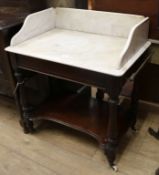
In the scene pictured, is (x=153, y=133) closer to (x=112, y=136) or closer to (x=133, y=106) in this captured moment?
(x=133, y=106)

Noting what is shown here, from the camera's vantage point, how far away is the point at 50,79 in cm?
183

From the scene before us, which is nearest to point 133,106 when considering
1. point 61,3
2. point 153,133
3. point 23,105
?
point 153,133

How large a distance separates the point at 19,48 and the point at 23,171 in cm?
72

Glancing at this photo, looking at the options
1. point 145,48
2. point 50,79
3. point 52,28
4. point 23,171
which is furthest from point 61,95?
point 145,48

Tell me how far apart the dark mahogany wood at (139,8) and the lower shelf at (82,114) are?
0.57m

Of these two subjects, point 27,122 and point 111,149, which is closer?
point 111,149

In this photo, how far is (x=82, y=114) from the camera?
1.59 m

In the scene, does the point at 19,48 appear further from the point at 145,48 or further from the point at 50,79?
the point at 145,48

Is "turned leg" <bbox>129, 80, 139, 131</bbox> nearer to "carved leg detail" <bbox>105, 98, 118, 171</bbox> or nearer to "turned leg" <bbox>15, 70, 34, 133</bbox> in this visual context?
"carved leg detail" <bbox>105, 98, 118, 171</bbox>

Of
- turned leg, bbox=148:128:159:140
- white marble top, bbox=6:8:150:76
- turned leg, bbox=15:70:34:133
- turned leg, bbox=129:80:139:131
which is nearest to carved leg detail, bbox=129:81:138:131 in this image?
turned leg, bbox=129:80:139:131

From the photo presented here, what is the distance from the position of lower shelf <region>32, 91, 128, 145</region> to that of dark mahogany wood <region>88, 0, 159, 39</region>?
1.87ft

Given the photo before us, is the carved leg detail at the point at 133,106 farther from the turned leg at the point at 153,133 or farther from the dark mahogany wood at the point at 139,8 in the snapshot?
the dark mahogany wood at the point at 139,8

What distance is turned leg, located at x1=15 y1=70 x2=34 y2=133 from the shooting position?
147cm

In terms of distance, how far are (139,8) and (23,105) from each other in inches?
36.8
